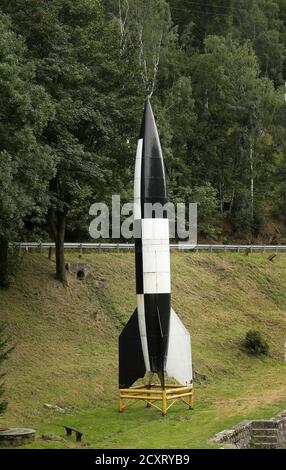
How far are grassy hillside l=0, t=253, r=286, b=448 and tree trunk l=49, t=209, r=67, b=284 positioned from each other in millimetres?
582

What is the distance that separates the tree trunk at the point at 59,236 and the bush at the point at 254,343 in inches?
361

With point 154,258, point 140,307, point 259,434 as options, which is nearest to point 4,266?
point 140,307

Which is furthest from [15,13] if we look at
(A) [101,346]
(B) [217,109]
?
(B) [217,109]

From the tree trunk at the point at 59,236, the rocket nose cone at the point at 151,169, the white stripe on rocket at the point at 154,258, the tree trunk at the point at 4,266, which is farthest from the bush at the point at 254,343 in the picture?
the rocket nose cone at the point at 151,169

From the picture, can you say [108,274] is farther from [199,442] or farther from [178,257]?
[199,442]

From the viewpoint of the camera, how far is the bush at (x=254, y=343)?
137 ft

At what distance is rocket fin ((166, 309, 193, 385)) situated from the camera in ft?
101

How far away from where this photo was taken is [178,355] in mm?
30875

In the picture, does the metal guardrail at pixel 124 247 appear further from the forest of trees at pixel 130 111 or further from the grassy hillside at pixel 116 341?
the forest of trees at pixel 130 111

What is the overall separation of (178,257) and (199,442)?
1003 inches

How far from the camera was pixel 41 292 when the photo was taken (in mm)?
39969

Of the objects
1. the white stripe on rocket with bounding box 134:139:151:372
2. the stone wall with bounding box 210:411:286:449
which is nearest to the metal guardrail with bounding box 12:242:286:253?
the white stripe on rocket with bounding box 134:139:151:372

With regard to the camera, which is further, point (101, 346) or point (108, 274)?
point (108, 274)

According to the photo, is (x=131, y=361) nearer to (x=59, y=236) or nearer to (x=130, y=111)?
Result: (x=59, y=236)
